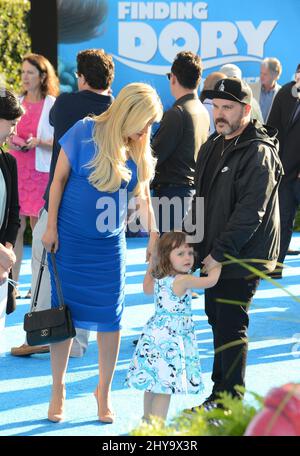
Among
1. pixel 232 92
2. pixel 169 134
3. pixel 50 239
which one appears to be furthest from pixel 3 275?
pixel 169 134

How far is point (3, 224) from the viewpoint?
4453mm

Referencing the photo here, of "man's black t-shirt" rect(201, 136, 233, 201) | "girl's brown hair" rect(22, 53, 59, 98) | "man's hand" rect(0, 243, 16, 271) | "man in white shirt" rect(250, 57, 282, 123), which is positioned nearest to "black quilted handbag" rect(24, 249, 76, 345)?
"man's hand" rect(0, 243, 16, 271)

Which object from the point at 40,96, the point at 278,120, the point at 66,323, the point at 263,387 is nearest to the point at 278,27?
the point at 278,120

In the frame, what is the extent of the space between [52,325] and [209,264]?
2.85 ft

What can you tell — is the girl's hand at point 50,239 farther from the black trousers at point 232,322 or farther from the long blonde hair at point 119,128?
the black trousers at point 232,322

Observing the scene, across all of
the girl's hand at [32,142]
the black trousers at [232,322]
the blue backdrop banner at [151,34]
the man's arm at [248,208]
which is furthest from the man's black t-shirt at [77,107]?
the blue backdrop banner at [151,34]

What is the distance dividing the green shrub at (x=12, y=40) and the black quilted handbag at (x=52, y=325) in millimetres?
8766

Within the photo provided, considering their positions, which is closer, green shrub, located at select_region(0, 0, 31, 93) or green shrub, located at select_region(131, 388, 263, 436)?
green shrub, located at select_region(131, 388, 263, 436)

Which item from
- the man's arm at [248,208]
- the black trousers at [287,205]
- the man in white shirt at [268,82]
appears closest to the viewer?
the man's arm at [248,208]

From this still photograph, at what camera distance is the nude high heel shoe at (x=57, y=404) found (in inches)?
185

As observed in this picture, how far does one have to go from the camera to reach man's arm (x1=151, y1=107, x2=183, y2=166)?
6.23 metres

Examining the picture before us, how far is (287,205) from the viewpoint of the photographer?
851 cm

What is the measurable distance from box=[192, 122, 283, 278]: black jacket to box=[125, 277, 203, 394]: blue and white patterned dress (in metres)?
0.28

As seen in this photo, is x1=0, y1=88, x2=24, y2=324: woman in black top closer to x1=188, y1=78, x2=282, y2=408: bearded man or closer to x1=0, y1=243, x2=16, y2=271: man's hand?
x1=0, y1=243, x2=16, y2=271: man's hand
